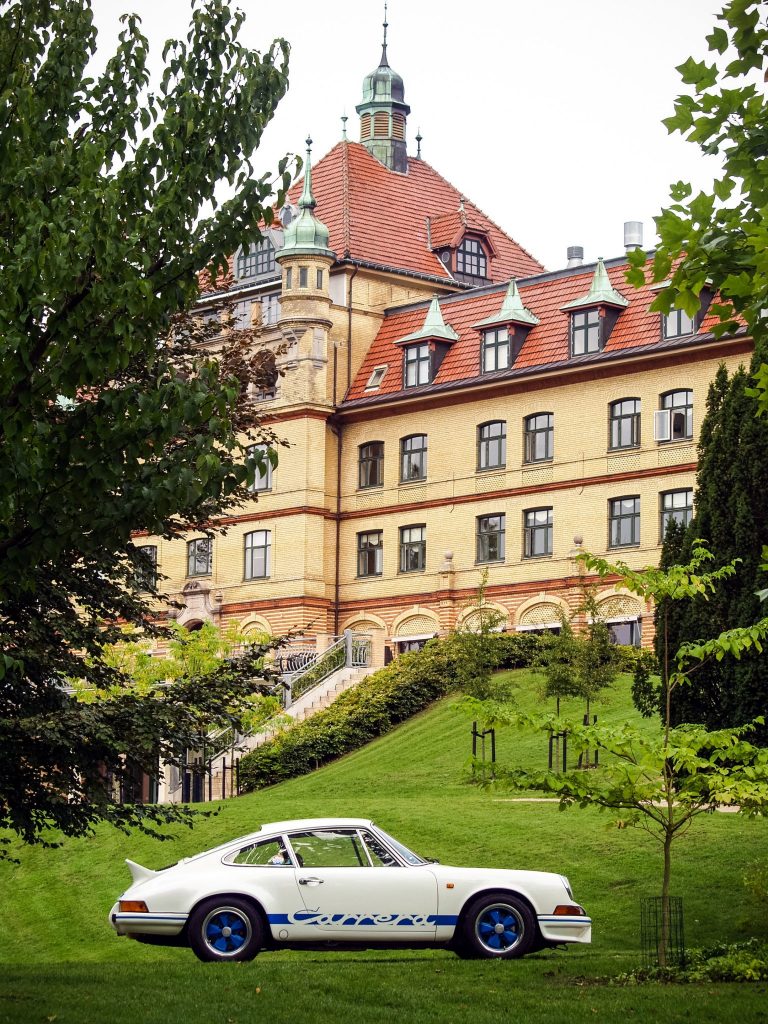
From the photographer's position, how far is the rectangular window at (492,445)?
5291cm

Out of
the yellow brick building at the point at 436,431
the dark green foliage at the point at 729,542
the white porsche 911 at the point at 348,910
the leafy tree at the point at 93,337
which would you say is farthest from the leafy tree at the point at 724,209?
the yellow brick building at the point at 436,431

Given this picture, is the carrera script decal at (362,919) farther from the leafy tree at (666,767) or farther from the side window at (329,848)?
the leafy tree at (666,767)

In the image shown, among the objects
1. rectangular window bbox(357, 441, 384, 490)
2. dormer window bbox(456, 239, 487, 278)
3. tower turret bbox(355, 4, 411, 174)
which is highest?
tower turret bbox(355, 4, 411, 174)

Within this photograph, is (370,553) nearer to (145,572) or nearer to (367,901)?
(145,572)

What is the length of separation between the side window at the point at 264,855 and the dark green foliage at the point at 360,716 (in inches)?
842

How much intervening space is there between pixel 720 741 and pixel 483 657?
69.9 feet

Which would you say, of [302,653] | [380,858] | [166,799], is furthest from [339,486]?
[380,858]

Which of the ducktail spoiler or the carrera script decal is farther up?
the ducktail spoiler

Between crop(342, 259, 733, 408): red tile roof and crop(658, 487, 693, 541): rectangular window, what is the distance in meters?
4.02

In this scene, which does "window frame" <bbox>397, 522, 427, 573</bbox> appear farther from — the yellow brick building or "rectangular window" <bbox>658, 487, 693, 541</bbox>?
"rectangular window" <bbox>658, 487, 693, 541</bbox>

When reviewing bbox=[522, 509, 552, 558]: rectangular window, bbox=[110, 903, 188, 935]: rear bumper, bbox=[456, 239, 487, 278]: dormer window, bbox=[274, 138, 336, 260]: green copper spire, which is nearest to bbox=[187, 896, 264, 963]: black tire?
bbox=[110, 903, 188, 935]: rear bumper

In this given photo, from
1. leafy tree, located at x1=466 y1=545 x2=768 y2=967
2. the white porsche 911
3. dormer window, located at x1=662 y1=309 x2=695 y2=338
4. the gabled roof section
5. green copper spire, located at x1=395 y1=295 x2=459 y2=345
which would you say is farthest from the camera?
the gabled roof section

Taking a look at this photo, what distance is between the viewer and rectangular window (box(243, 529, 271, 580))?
56344 millimetres

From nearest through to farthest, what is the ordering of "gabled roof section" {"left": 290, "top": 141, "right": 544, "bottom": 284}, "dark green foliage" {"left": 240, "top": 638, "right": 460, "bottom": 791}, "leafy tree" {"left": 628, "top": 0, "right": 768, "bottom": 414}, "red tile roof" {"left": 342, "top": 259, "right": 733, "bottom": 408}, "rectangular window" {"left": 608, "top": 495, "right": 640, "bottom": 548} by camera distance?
"leafy tree" {"left": 628, "top": 0, "right": 768, "bottom": 414}
"dark green foliage" {"left": 240, "top": 638, "right": 460, "bottom": 791}
"rectangular window" {"left": 608, "top": 495, "right": 640, "bottom": 548}
"red tile roof" {"left": 342, "top": 259, "right": 733, "bottom": 408}
"gabled roof section" {"left": 290, "top": 141, "right": 544, "bottom": 284}
